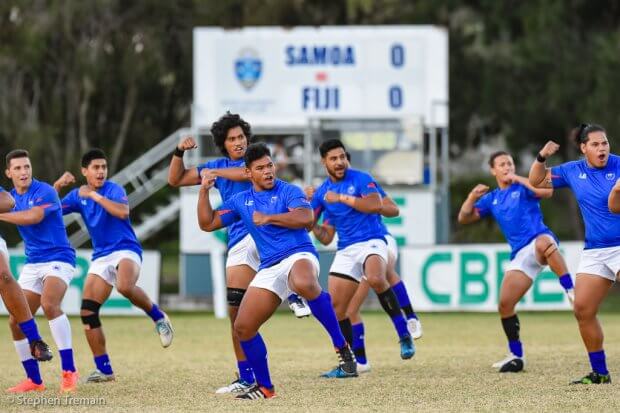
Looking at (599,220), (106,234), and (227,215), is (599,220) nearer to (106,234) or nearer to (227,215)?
(227,215)

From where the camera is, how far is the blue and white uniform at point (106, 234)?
13.5 metres

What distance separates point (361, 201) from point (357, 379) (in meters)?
1.73

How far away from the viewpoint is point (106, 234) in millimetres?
13586

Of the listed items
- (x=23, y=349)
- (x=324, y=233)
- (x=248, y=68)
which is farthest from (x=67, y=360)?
(x=248, y=68)

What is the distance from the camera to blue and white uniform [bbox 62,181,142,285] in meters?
13.5

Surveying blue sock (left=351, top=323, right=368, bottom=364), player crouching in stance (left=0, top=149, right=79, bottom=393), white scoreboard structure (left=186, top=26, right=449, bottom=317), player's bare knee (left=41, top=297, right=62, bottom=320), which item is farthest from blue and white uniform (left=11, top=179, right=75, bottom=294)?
white scoreboard structure (left=186, top=26, right=449, bottom=317)

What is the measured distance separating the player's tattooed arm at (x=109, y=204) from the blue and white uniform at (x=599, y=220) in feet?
14.1

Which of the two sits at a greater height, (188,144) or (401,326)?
(188,144)

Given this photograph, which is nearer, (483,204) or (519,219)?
(519,219)

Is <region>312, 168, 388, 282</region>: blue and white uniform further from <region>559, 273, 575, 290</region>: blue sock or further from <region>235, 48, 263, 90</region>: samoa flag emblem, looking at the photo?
<region>235, 48, 263, 90</region>: samoa flag emblem

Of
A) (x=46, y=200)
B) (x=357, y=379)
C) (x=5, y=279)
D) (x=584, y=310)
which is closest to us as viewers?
(x=5, y=279)

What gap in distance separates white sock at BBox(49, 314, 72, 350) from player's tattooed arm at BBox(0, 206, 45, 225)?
940 millimetres

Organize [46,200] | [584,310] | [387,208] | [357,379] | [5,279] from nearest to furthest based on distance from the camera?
1. [5,279]
2. [584,310]
3. [46,200]
4. [357,379]
5. [387,208]

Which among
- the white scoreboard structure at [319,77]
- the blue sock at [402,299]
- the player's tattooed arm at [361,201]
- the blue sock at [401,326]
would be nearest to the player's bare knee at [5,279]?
the player's tattooed arm at [361,201]
